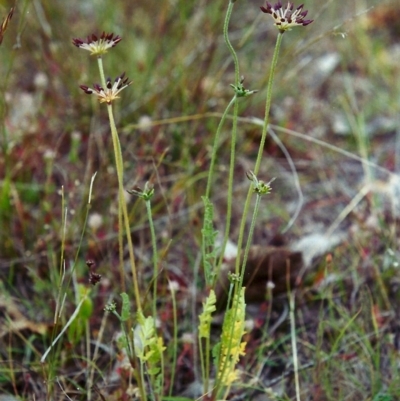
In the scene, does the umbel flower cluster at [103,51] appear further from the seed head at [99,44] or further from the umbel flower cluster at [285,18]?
the umbel flower cluster at [285,18]

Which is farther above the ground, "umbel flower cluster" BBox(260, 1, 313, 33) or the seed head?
"umbel flower cluster" BBox(260, 1, 313, 33)

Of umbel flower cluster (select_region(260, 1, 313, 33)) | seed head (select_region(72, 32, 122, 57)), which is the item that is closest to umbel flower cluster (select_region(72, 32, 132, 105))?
seed head (select_region(72, 32, 122, 57))

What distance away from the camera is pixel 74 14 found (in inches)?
117

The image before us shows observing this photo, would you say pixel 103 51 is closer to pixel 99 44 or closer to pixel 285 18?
pixel 99 44

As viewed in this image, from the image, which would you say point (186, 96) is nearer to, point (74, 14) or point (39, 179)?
point (39, 179)

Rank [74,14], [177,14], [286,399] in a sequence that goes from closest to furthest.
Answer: [286,399], [177,14], [74,14]

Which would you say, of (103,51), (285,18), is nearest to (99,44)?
(103,51)

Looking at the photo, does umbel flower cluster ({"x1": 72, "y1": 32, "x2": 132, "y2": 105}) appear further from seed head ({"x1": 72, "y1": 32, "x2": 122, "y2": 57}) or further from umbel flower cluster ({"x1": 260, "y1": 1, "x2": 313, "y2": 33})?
umbel flower cluster ({"x1": 260, "y1": 1, "x2": 313, "y2": 33})

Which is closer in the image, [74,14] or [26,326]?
[26,326]

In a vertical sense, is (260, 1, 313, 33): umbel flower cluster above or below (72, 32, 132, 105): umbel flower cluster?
above

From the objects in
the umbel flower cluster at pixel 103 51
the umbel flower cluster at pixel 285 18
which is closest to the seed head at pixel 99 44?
the umbel flower cluster at pixel 103 51

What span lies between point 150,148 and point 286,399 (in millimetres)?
969

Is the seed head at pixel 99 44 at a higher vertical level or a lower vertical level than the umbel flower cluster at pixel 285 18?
lower

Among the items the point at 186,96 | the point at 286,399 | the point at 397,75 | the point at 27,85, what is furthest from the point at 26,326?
the point at 397,75
